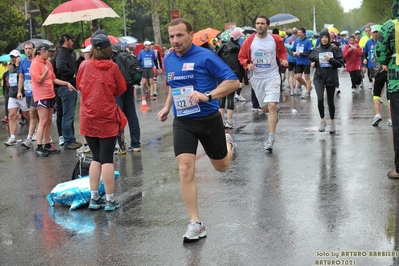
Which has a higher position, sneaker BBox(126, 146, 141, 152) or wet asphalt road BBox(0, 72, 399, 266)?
sneaker BBox(126, 146, 141, 152)

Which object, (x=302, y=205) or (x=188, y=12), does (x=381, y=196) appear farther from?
(x=188, y=12)

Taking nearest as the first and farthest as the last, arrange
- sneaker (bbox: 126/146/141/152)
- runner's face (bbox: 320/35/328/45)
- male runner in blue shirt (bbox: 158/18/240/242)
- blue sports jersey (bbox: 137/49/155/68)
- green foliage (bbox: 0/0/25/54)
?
male runner in blue shirt (bbox: 158/18/240/242), sneaker (bbox: 126/146/141/152), runner's face (bbox: 320/35/328/45), blue sports jersey (bbox: 137/49/155/68), green foliage (bbox: 0/0/25/54)

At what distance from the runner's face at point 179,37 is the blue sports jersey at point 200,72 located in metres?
0.10

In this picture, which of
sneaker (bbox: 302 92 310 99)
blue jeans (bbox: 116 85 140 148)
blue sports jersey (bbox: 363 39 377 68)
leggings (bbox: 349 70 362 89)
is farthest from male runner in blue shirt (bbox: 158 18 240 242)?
leggings (bbox: 349 70 362 89)

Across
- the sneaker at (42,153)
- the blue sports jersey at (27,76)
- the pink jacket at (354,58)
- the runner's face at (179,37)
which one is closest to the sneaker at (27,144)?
the blue sports jersey at (27,76)

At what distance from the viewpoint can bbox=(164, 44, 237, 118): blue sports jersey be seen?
20.1ft

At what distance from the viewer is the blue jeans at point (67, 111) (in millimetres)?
12000

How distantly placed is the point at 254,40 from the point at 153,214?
4774 millimetres

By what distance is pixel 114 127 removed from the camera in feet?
24.3

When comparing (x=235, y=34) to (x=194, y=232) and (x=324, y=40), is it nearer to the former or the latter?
(x=324, y=40)

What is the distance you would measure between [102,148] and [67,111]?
5.00 meters

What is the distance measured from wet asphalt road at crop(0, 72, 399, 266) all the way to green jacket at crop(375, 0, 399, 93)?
3.89 ft

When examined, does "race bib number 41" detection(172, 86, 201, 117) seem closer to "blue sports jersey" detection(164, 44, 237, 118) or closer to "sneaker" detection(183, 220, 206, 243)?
"blue sports jersey" detection(164, 44, 237, 118)

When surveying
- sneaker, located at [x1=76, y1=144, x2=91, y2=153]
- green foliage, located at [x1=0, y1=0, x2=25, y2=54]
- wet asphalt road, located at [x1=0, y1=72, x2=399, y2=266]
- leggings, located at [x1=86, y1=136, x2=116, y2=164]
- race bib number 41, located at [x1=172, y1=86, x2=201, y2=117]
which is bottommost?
wet asphalt road, located at [x1=0, y1=72, x2=399, y2=266]
